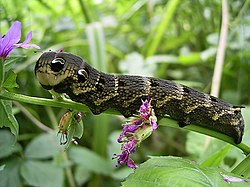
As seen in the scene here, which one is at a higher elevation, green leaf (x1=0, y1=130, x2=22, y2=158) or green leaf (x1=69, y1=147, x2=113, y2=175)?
green leaf (x1=0, y1=130, x2=22, y2=158)

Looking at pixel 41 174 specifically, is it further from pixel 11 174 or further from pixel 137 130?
pixel 137 130

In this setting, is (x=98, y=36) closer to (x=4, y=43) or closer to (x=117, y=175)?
(x=117, y=175)

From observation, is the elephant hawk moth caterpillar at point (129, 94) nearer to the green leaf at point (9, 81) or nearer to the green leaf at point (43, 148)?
the green leaf at point (9, 81)

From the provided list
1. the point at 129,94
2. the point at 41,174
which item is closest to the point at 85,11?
the point at 41,174

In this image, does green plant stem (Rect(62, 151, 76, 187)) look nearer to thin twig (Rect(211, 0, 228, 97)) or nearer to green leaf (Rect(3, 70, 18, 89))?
thin twig (Rect(211, 0, 228, 97))

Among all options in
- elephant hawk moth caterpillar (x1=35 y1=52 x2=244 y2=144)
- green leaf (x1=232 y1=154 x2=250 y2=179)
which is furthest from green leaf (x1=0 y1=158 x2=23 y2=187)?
green leaf (x1=232 y1=154 x2=250 y2=179)

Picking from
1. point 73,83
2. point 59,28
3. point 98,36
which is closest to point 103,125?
point 98,36

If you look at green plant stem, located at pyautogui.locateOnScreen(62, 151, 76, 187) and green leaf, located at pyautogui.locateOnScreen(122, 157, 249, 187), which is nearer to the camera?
green leaf, located at pyautogui.locateOnScreen(122, 157, 249, 187)

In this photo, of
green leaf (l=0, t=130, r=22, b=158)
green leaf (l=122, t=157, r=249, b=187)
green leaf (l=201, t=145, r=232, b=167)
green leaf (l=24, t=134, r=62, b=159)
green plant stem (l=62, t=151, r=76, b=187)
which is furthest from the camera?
green plant stem (l=62, t=151, r=76, b=187)
